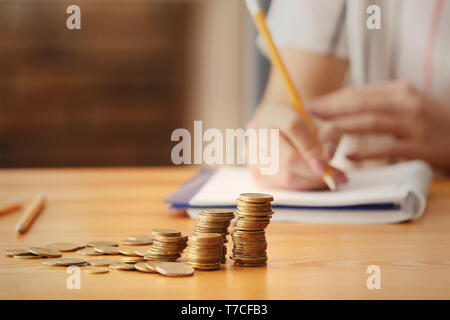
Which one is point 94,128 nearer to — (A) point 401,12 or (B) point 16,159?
(B) point 16,159

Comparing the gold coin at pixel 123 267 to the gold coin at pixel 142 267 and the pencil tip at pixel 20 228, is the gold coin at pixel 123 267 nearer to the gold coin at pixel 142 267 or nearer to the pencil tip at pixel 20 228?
the gold coin at pixel 142 267

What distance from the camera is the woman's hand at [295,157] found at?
0.95 meters

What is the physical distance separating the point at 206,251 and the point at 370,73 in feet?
3.86

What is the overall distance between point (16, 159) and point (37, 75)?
1.85 ft

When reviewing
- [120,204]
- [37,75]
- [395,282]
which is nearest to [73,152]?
[37,75]

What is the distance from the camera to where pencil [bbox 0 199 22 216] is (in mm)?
935

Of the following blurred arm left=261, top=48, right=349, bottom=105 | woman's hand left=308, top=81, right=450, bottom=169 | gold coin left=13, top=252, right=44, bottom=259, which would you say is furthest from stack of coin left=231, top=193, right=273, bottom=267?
blurred arm left=261, top=48, right=349, bottom=105

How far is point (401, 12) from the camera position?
161cm

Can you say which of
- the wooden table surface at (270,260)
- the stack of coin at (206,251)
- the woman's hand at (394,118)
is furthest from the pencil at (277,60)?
the stack of coin at (206,251)

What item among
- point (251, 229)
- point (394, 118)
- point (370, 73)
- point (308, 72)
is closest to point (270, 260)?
point (251, 229)

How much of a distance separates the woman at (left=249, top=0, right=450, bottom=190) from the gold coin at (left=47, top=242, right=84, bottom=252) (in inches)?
18.5

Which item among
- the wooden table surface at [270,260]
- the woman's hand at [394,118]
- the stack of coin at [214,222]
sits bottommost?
the wooden table surface at [270,260]

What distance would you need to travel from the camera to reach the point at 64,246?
0.68 metres

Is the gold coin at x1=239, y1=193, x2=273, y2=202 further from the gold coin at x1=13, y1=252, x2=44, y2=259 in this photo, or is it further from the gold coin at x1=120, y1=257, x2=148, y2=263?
the gold coin at x1=13, y1=252, x2=44, y2=259
